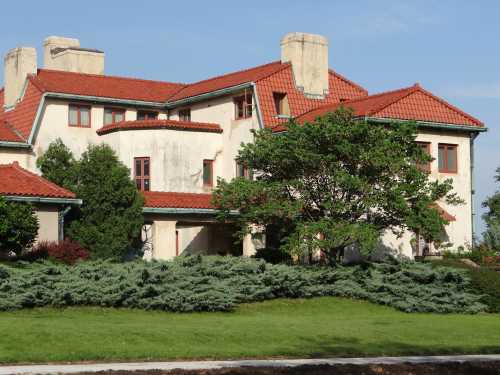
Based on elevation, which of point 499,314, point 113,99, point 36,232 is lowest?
point 499,314

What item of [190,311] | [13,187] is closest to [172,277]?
[190,311]

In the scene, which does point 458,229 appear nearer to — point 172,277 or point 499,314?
point 499,314

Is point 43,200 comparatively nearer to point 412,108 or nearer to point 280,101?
point 280,101

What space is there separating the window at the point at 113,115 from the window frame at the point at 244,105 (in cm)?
597

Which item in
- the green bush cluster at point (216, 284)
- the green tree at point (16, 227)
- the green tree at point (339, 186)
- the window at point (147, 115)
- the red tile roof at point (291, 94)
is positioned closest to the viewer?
the green bush cluster at point (216, 284)

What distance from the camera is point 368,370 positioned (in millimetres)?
19266

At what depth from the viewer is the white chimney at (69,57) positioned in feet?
187

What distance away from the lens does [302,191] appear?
126ft

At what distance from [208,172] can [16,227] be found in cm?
1443

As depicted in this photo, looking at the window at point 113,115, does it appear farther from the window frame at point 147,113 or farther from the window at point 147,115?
the window at point 147,115

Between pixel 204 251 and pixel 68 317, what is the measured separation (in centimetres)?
2133

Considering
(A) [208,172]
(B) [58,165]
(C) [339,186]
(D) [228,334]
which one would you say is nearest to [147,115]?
(A) [208,172]

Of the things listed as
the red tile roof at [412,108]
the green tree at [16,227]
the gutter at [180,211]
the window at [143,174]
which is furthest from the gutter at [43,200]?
the red tile roof at [412,108]

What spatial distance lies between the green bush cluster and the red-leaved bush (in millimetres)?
3182
